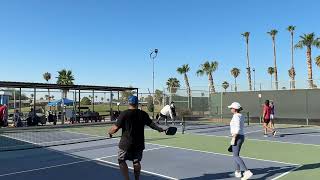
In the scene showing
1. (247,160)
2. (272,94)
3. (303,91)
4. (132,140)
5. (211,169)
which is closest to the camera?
(132,140)

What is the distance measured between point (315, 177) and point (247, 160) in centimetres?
271

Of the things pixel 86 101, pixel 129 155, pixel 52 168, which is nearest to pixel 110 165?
pixel 52 168

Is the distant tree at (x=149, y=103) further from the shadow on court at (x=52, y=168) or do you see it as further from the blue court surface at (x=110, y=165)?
the shadow on court at (x=52, y=168)

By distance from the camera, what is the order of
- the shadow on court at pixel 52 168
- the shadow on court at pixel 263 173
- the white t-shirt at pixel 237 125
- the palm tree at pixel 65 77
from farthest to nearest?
the palm tree at pixel 65 77 < the shadow on court at pixel 52 168 < the shadow on court at pixel 263 173 < the white t-shirt at pixel 237 125

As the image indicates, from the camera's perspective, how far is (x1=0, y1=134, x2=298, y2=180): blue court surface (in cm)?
959

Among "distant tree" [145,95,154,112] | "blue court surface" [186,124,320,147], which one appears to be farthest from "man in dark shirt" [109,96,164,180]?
"distant tree" [145,95,154,112]

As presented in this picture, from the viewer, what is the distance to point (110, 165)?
11.0 metres

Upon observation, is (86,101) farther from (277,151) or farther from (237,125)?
(237,125)

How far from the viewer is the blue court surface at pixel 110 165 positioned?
9.59m

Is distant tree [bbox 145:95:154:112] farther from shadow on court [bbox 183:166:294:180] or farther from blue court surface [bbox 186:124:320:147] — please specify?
shadow on court [bbox 183:166:294:180]

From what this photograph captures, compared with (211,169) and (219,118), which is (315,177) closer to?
(211,169)

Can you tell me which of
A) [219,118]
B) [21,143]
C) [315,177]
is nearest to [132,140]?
[315,177]

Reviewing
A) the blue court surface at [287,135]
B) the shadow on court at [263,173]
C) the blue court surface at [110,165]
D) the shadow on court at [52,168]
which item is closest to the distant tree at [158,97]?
the blue court surface at [287,135]

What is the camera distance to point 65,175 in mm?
9641
